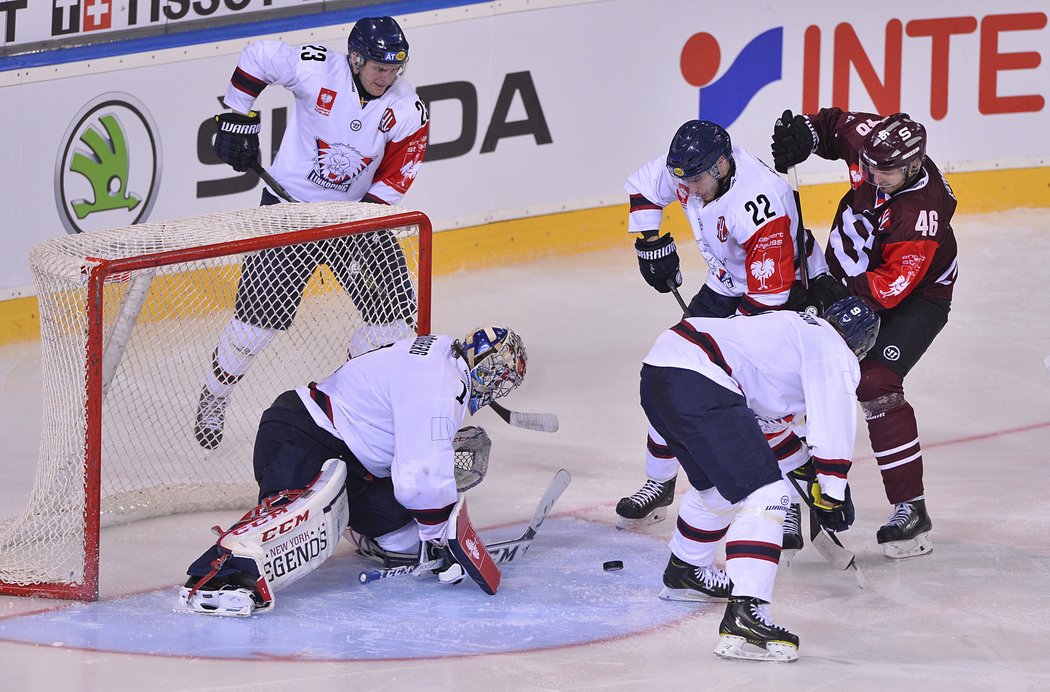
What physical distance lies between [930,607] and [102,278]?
213 cm

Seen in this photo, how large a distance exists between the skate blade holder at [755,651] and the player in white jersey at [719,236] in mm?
703

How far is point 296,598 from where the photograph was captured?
3.66m

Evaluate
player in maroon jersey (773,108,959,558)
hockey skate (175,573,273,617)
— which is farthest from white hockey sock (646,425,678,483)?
hockey skate (175,573,273,617)

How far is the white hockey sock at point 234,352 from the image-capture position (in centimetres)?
458

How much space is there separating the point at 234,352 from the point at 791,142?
1.78 meters

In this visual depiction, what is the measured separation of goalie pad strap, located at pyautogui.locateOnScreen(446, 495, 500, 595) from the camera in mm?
3613

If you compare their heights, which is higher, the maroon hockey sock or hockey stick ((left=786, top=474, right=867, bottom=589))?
the maroon hockey sock

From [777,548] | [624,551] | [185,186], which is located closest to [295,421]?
[624,551]

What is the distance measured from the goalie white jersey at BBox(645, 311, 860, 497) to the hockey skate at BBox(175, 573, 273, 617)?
1.06 m

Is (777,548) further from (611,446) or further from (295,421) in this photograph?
(611,446)

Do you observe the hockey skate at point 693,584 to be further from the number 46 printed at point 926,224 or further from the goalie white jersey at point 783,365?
the number 46 printed at point 926,224

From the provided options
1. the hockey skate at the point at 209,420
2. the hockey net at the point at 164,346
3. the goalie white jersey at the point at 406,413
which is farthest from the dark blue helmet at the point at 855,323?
the hockey skate at the point at 209,420

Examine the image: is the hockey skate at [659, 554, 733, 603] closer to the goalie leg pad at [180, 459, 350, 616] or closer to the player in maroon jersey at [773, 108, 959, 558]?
the player in maroon jersey at [773, 108, 959, 558]

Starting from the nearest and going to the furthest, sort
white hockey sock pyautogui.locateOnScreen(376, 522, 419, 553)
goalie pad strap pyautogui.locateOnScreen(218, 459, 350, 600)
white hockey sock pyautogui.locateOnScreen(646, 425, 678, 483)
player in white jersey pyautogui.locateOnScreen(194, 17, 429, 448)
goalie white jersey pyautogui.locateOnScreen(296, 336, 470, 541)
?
goalie pad strap pyautogui.locateOnScreen(218, 459, 350, 600)
goalie white jersey pyautogui.locateOnScreen(296, 336, 470, 541)
white hockey sock pyautogui.locateOnScreen(376, 522, 419, 553)
white hockey sock pyautogui.locateOnScreen(646, 425, 678, 483)
player in white jersey pyautogui.locateOnScreen(194, 17, 429, 448)
